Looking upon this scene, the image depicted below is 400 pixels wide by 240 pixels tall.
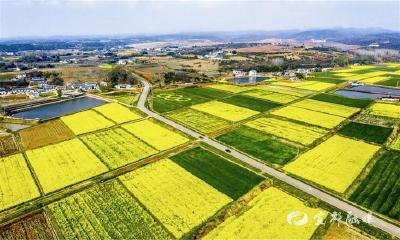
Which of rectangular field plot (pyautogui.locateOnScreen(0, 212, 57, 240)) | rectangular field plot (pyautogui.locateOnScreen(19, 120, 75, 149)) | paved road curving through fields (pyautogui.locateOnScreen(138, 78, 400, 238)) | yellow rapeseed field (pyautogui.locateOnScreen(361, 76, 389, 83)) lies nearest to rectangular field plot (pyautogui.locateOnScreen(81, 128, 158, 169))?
rectangular field plot (pyautogui.locateOnScreen(19, 120, 75, 149))

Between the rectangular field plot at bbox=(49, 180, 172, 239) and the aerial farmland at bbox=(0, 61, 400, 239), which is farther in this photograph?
the aerial farmland at bbox=(0, 61, 400, 239)

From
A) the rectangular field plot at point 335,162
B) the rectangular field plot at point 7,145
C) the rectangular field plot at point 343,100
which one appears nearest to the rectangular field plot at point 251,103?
the rectangular field plot at point 343,100

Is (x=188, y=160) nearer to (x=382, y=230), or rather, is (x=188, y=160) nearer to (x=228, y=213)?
(x=228, y=213)

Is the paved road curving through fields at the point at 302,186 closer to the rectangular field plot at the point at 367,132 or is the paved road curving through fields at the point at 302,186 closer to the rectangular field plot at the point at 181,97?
the rectangular field plot at the point at 181,97

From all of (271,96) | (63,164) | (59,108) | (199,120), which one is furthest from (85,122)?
(271,96)

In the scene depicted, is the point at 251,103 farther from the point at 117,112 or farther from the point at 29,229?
the point at 29,229

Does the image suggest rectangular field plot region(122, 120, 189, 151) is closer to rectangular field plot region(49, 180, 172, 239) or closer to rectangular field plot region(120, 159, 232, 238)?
rectangular field plot region(120, 159, 232, 238)
